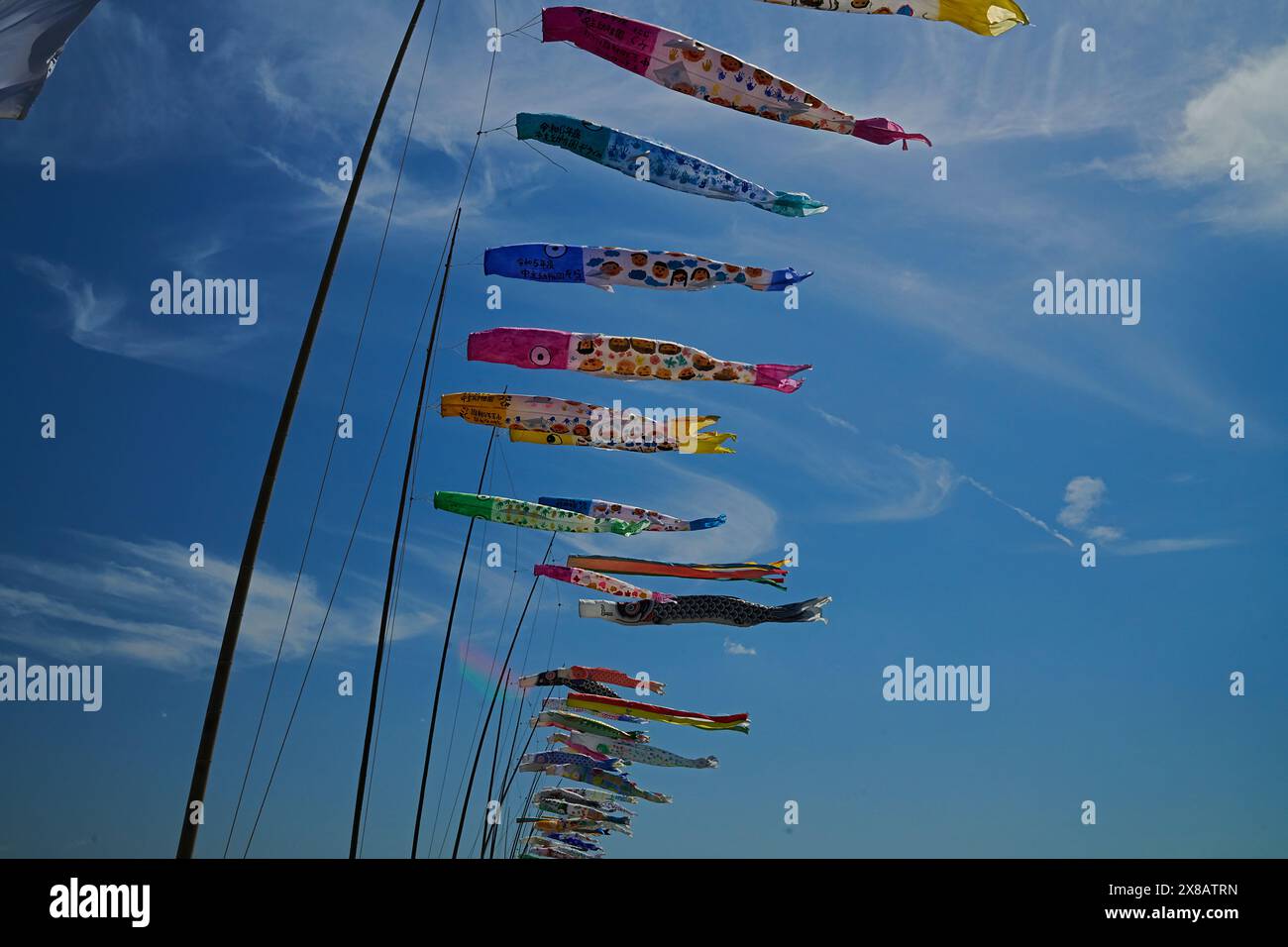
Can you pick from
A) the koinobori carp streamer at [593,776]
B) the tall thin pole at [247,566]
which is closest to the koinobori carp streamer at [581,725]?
the koinobori carp streamer at [593,776]

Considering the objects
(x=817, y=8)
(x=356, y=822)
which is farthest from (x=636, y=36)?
(x=356, y=822)

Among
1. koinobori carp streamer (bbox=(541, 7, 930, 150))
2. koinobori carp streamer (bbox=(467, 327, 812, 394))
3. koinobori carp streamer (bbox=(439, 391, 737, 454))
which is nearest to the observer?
koinobori carp streamer (bbox=(541, 7, 930, 150))

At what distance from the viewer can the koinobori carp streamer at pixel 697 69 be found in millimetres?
10867

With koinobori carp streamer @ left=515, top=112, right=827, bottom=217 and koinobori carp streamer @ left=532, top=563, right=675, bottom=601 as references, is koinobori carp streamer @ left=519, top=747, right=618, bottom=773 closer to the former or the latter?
koinobori carp streamer @ left=532, top=563, right=675, bottom=601

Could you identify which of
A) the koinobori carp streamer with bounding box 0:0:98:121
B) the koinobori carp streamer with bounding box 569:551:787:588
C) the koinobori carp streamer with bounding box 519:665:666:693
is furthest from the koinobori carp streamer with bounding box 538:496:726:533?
the koinobori carp streamer with bounding box 0:0:98:121

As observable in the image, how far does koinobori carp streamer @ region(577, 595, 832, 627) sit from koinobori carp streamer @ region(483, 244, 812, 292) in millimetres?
7246

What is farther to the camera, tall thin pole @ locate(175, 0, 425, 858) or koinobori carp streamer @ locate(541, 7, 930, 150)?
koinobori carp streamer @ locate(541, 7, 930, 150)

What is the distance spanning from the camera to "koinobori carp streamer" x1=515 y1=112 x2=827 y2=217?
11.9 m

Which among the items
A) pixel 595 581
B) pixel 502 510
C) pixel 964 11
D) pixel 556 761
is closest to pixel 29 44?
pixel 964 11

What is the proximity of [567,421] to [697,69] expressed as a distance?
5931mm

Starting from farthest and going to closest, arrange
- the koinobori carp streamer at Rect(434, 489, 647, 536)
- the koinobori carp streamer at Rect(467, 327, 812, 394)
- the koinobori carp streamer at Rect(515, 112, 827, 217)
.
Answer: the koinobori carp streamer at Rect(434, 489, 647, 536) < the koinobori carp streamer at Rect(467, 327, 812, 394) < the koinobori carp streamer at Rect(515, 112, 827, 217)
